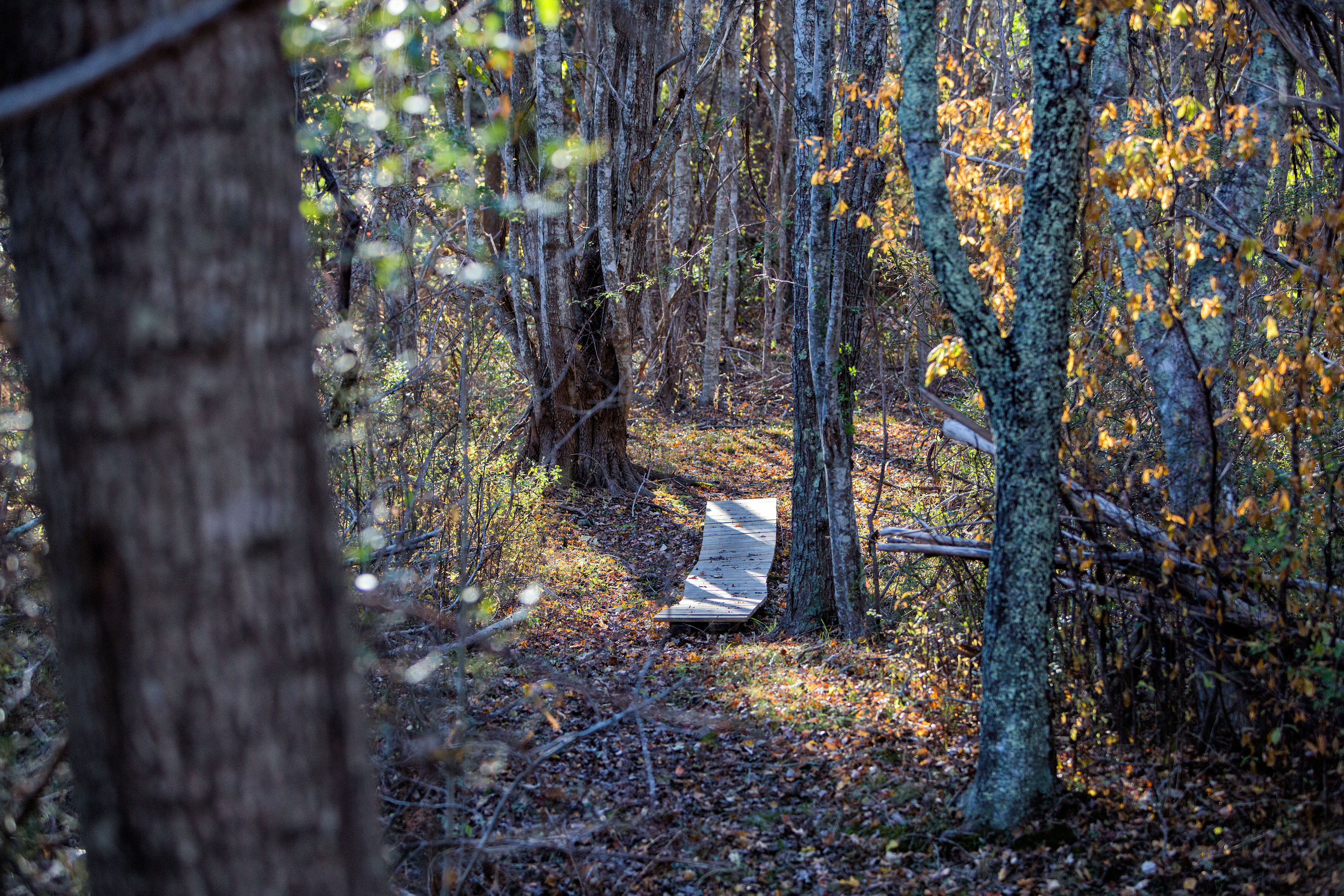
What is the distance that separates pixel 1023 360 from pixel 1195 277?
2.01 metres

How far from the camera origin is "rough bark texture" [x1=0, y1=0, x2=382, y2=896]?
1.42m

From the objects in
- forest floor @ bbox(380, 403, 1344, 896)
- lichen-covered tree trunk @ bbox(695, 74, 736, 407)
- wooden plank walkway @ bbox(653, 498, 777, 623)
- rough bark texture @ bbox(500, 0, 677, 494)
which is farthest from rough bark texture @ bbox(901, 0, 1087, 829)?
lichen-covered tree trunk @ bbox(695, 74, 736, 407)

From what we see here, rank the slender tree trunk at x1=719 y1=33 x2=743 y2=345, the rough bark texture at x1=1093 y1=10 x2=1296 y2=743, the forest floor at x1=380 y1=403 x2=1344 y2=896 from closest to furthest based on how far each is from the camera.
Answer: the forest floor at x1=380 y1=403 x2=1344 y2=896
the rough bark texture at x1=1093 y1=10 x2=1296 y2=743
the slender tree trunk at x1=719 y1=33 x2=743 y2=345

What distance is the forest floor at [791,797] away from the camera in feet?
12.5

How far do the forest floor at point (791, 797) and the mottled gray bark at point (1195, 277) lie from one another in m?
1.67

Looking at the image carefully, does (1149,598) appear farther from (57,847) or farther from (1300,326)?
(57,847)

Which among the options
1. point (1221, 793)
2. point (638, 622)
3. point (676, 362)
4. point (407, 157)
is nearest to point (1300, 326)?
point (1221, 793)

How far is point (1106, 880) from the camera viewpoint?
3.89 metres

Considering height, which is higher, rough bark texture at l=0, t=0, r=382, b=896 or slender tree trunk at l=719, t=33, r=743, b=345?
slender tree trunk at l=719, t=33, r=743, b=345

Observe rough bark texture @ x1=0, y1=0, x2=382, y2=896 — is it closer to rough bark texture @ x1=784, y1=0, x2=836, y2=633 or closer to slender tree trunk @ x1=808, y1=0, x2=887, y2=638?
slender tree trunk @ x1=808, y1=0, x2=887, y2=638

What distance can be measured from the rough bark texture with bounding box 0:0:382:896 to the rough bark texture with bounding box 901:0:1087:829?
335 cm

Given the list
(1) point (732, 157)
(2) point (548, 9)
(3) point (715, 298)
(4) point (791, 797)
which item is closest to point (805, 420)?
(4) point (791, 797)

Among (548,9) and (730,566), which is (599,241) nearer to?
(730,566)

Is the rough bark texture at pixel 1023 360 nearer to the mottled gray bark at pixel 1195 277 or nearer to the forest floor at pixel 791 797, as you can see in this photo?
the forest floor at pixel 791 797
